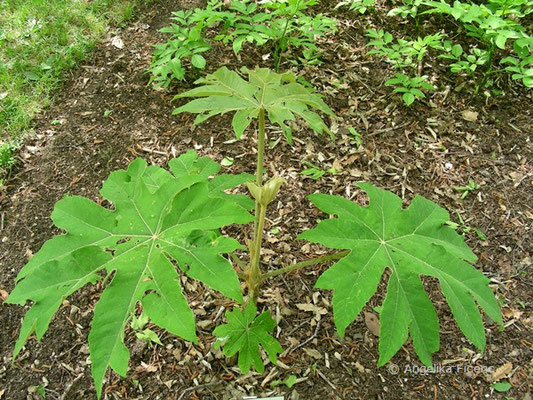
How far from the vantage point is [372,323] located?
2.58 m

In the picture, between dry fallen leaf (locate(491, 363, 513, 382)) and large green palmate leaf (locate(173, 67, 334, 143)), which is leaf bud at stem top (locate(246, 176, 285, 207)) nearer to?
large green palmate leaf (locate(173, 67, 334, 143))

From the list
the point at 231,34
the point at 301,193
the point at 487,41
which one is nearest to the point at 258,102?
the point at 301,193

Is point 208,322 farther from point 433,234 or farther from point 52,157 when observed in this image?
point 52,157

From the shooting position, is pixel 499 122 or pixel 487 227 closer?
pixel 487 227

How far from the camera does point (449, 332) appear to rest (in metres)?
2.56

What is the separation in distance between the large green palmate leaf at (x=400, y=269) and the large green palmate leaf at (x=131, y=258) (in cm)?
41

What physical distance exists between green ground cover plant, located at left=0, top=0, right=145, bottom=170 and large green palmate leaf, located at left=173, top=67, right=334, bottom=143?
2.30m

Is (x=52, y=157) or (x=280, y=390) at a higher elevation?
(x=52, y=157)

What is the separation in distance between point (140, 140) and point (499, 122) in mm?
3061

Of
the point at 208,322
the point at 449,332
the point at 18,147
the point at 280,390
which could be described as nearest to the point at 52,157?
the point at 18,147

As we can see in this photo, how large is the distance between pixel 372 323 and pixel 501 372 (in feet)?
2.44

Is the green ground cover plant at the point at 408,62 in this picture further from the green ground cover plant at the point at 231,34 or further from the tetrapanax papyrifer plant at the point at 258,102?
the tetrapanax papyrifer plant at the point at 258,102

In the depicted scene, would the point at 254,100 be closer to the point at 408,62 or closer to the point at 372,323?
the point at 372,323

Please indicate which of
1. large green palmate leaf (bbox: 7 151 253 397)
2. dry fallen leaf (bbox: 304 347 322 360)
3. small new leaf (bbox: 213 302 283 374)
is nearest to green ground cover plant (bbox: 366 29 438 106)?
dry fallen leaf (bbox: 304 347 322 360)
